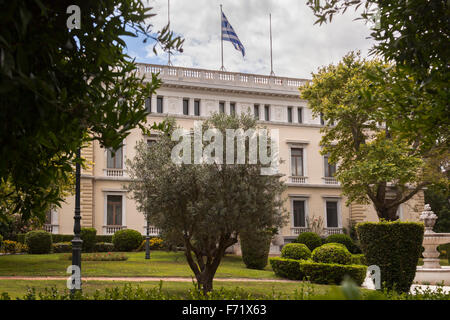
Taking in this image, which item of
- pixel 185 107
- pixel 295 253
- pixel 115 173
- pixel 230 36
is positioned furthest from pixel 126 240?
pixel 230 36

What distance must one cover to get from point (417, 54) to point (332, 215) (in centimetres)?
3466

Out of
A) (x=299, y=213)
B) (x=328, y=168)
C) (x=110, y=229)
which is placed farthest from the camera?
(x=328, y=168)

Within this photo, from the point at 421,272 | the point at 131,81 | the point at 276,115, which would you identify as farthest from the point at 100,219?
the point at 131,81

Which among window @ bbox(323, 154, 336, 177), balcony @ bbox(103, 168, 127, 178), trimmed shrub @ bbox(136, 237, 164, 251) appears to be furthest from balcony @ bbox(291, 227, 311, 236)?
balcony @ bbox(103, 168, 127, 178)

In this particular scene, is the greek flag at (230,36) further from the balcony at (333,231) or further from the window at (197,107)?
the balcony at (333,231)

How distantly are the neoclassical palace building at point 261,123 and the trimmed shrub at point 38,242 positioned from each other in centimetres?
410

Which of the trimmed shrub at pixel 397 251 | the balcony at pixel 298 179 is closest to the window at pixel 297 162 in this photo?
the balcony at pixel 298 179

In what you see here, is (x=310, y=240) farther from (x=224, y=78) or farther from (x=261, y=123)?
(x=224, y=78)

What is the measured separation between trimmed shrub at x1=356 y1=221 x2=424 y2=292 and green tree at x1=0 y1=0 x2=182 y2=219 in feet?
37.1

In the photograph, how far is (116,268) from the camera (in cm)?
1959

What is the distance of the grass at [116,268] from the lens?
18141mm

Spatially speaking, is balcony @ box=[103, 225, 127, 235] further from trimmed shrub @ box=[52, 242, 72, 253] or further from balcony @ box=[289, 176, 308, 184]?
balcony @ box=[289, 176, 308, 184]

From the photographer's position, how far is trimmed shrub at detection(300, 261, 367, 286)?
17109mm
